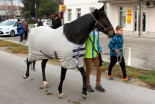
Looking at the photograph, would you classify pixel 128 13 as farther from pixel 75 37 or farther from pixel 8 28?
pixel 75 37

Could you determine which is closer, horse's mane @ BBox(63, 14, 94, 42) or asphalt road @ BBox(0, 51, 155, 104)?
horse's mane @ BBox(63, 14, 94, 42)

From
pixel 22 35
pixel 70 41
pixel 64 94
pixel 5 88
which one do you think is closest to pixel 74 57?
pixel 70 41

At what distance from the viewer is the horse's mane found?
13.2ft

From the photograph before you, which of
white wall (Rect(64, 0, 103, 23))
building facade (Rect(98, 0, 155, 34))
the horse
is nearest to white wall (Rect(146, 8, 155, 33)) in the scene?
building facade (Rect(98, 0, 155, 34))

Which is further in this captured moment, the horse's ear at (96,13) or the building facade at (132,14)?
the building facade at (132,14)

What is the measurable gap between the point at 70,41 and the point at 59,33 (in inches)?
14.3

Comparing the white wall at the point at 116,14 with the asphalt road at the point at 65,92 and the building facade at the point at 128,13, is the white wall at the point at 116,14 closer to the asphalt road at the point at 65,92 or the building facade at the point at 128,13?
the building facade at the point at 128,13

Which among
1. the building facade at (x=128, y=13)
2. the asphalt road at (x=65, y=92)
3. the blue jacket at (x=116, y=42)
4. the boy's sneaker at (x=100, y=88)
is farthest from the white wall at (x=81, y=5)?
the boy's sneaker at (x=100, y=88)

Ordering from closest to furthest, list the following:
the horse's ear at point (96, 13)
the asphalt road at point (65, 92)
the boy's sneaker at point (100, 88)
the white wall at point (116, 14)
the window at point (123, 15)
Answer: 1. the horse's ear at point (96, 13)
2. the asphalt road at point (65, 92)
3. the boy's sneaker at point (100, 88)
4. the white wall at point (116, 14)
5. the window at point (123, 15)

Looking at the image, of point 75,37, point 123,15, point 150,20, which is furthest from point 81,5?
point 75,37

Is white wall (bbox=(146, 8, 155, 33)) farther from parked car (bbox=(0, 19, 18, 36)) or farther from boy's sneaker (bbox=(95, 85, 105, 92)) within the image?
boy's sneaker (bbox=(95, 85, 105, 92))

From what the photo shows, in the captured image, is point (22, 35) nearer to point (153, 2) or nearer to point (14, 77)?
point (14, 77)

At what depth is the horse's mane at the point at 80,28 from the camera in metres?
4.02

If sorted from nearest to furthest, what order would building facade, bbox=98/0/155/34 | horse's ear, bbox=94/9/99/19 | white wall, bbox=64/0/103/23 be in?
1. horse's ear, bbox=94/9/99/19
2. building facade, bbox=98/0/155/34
3. white wall, bbox=64/0/103/23
